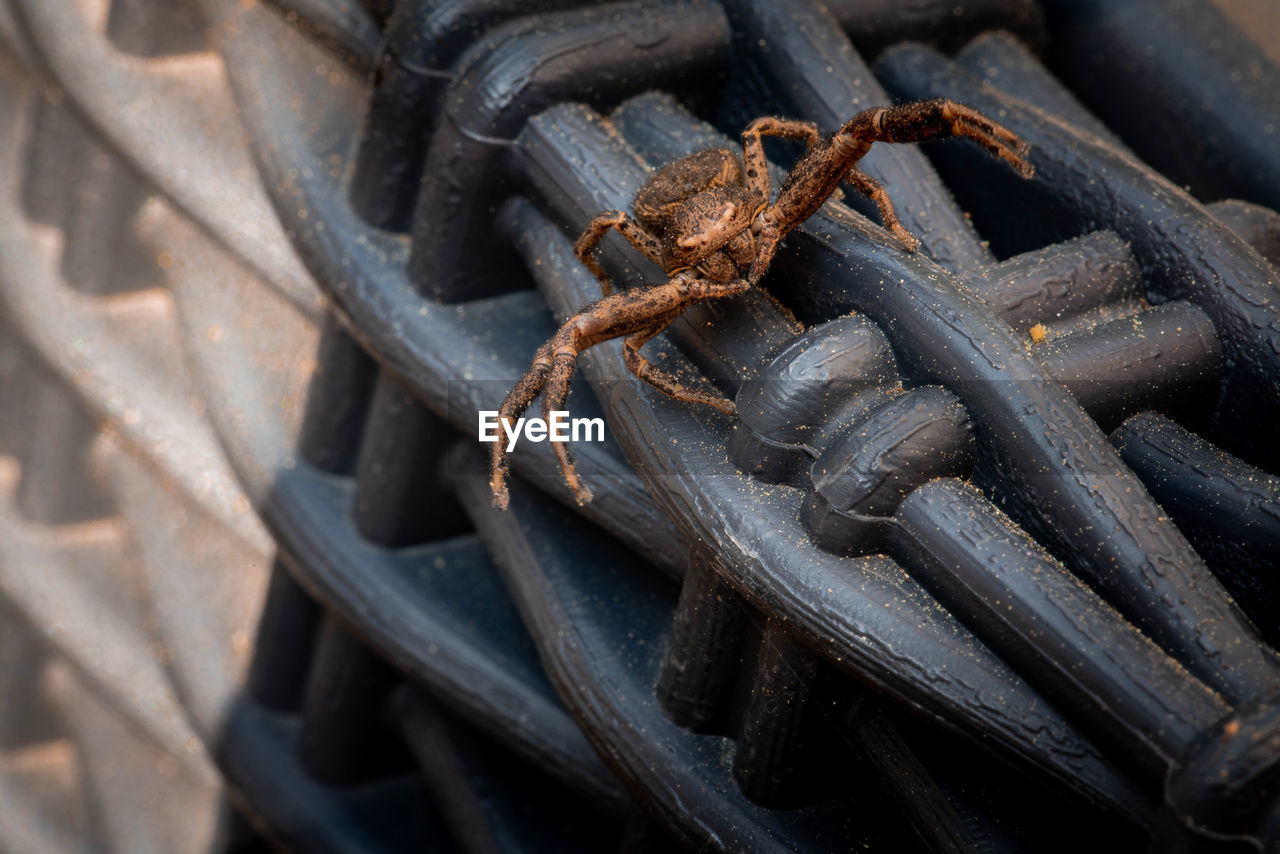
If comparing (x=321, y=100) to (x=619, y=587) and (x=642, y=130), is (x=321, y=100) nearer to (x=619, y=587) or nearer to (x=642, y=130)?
(x=642, y=130)

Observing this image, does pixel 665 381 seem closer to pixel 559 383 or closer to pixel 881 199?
pixel 559 383

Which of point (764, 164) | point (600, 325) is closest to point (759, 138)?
point (764, 164)

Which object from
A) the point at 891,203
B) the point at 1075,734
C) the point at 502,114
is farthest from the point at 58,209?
the point at 1075,734

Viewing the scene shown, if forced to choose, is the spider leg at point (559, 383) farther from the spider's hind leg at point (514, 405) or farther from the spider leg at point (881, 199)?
the spider leg at point (881, 199)

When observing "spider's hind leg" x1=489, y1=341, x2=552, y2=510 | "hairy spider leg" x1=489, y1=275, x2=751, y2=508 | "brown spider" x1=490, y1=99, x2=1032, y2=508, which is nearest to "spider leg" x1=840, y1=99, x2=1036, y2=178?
"brown spider" x1=490, y1=99, x2=1032, y2=508

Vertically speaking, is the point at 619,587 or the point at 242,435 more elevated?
the point at 619,587

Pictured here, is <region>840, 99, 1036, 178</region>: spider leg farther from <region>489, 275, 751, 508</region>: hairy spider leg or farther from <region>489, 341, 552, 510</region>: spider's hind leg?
<region>489, 341, 552, 510</region>: spider's hind leg

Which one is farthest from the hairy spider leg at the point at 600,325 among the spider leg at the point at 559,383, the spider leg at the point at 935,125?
the spider leg at the point at 935,125

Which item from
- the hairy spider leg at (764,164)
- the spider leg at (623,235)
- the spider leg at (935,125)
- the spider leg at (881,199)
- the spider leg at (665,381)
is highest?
the spider leg at (935,125)
